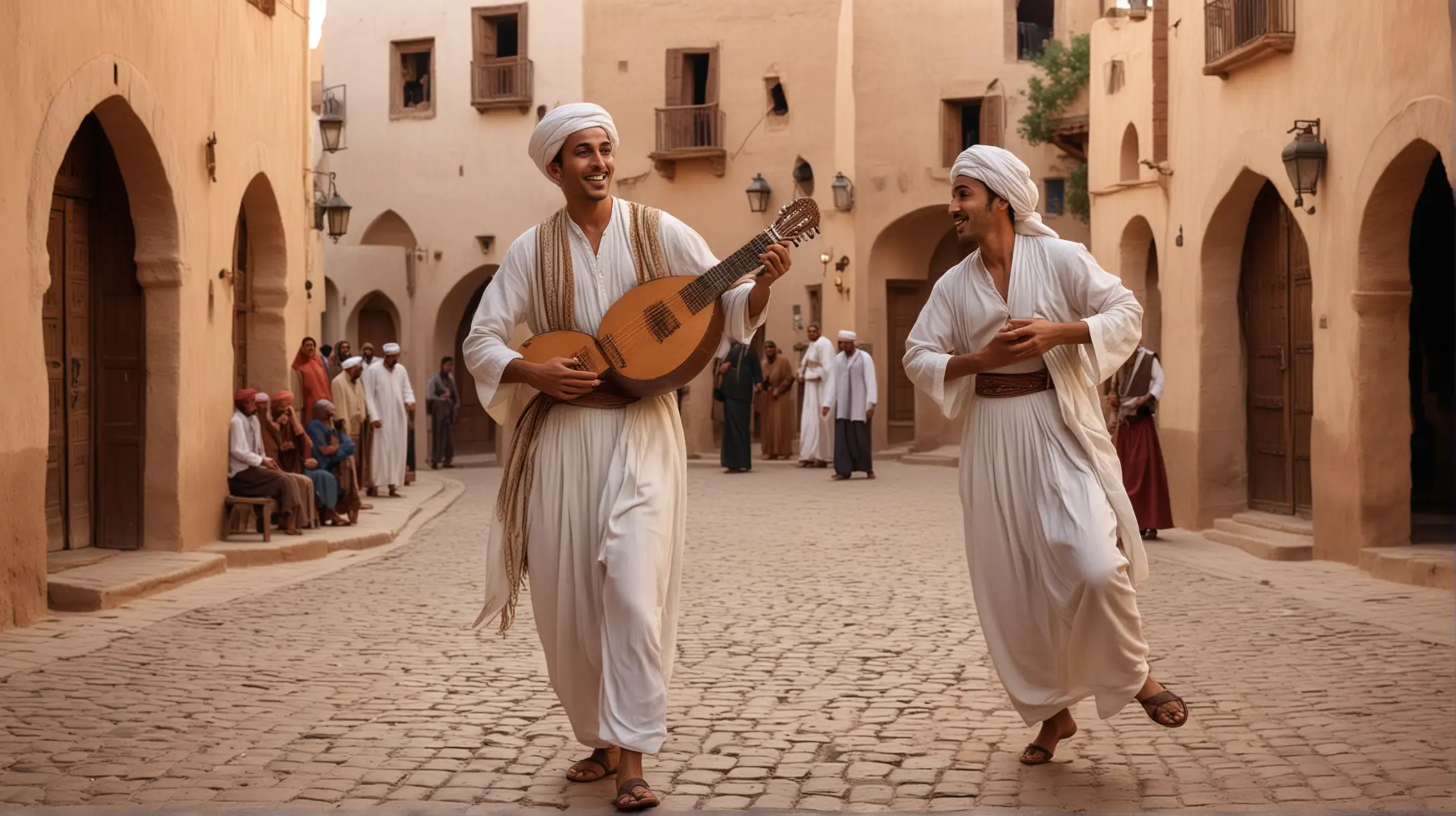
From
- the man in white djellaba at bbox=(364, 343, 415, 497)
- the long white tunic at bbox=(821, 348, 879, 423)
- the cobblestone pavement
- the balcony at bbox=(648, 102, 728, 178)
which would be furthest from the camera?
the balcony at bbox=(648, 102, 728, 178)

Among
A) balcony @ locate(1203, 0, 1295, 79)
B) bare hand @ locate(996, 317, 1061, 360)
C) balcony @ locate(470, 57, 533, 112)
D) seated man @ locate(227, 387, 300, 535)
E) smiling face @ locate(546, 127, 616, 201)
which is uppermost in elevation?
balcony @ locate(470, 57, 533, 112)

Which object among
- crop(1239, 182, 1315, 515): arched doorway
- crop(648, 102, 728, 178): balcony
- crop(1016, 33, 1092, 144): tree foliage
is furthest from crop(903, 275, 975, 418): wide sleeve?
crop(648, 102, 728, 178): balcony

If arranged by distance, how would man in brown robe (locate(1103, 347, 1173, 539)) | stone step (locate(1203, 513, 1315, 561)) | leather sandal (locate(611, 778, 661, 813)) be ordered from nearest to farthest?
leather sandal (locate(611, 778, 661, 813)) < stone step (locate(1203, 513, 1315, 561)) < man in brown robe (locate(1103, 347, 1173, 539))

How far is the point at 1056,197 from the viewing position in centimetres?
2592

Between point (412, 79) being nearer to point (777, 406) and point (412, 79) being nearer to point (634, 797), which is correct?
point (777, 406)

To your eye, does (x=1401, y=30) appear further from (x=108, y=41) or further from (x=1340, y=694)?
(x=108, y=41)

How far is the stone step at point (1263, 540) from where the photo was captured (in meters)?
12.4

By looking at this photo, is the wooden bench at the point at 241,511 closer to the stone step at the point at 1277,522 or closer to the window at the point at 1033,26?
the stone step at the point at 1277,522

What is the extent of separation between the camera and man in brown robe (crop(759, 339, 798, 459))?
25.3 m

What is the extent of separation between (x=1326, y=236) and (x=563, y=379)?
330 inches

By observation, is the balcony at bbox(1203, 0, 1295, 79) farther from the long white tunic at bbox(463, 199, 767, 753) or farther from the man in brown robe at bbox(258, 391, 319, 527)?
Answer: the long white tunic at bbox(463, 199, 767, 753)

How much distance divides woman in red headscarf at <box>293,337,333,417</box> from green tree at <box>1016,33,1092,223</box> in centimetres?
1258

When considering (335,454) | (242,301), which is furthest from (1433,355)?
(242,301)

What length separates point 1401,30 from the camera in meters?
10.7
